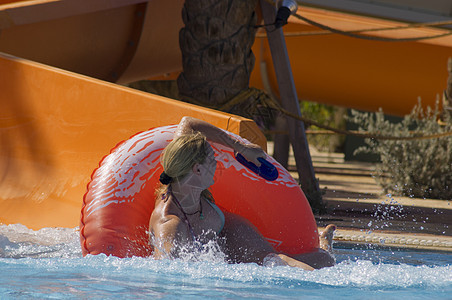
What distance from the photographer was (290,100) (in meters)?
6.85

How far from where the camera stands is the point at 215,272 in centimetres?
353

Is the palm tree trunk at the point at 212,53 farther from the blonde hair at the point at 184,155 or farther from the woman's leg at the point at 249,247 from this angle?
the blonde hair at the point at 184,155

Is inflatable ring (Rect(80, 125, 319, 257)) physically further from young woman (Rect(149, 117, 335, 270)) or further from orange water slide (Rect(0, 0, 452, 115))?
orange water slide (Rect(0, 0, 452, 115))

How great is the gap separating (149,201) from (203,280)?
0.70 m

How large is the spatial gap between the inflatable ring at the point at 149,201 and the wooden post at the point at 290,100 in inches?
103

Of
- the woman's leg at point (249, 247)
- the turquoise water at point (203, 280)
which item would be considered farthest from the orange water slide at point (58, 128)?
the turquoise water at point (203, 280)

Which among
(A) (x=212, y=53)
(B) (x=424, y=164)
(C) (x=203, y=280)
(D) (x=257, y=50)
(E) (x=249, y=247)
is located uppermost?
(D) (x=257, y=50)

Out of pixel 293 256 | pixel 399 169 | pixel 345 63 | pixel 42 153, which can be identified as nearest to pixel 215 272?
pixel 293 256

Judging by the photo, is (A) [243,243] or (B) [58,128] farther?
(B) [58,128]

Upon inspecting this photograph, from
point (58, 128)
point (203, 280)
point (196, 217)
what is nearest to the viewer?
point (203, 280)

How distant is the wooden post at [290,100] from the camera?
677cm

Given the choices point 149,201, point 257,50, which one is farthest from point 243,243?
point 257,50

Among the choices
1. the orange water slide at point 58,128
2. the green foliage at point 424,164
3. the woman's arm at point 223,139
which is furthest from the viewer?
the green foliage at point 424,164

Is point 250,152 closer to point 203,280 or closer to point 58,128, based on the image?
point 203,280
